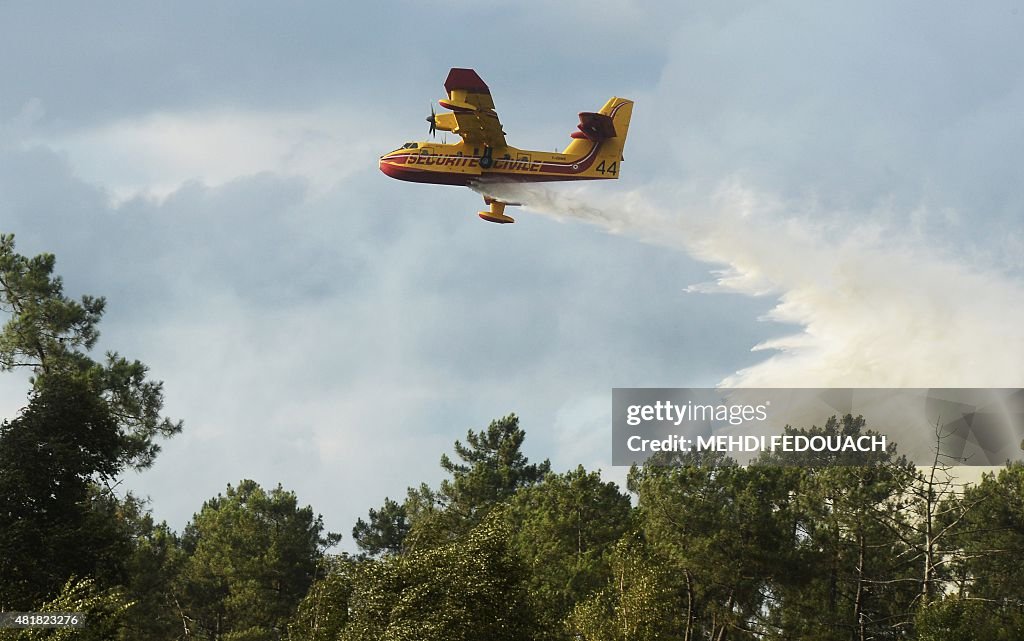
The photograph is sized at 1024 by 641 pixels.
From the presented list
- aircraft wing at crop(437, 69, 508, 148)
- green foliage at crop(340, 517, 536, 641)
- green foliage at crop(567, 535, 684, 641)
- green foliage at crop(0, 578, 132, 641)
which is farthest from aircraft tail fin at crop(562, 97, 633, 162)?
green foliage at crop(0, 578, 132, 641)

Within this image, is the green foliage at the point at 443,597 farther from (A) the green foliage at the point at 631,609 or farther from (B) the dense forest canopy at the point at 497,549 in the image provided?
(A) the green foliage at the point at 631,609

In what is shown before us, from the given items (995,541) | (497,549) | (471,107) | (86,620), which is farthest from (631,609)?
(471,107)

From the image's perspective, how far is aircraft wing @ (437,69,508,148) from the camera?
60.3 metres

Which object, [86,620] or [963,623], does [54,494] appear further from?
[963,623]

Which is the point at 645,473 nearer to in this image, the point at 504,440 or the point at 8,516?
the point at 504,440

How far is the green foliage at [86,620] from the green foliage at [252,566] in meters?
31.3

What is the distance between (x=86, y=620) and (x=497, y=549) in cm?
1151

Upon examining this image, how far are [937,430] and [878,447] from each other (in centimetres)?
2377

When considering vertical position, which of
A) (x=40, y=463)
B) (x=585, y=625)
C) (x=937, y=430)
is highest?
(x=937, y=430)

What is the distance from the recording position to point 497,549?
3531cm

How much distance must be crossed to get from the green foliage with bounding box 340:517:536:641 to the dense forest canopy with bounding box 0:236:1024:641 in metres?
0.06

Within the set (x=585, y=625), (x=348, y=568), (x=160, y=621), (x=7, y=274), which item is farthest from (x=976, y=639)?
(x=7, y=274)

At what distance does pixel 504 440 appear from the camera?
8900 cm

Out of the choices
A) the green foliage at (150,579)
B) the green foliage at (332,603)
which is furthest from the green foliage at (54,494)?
the green foliage at (150,579)
